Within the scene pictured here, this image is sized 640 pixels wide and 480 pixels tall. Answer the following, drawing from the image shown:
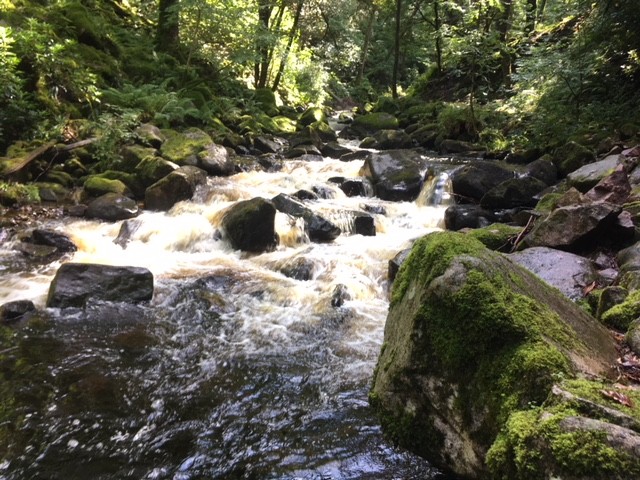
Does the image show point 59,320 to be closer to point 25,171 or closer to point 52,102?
point 25,171

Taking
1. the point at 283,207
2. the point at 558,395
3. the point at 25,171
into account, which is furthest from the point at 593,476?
the point at 25,171

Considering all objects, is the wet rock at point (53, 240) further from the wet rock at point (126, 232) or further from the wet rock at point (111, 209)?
the wet rock at point (111, 209)

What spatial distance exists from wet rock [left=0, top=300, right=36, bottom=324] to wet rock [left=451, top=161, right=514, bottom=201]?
9442mm

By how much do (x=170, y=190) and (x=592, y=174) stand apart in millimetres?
8992

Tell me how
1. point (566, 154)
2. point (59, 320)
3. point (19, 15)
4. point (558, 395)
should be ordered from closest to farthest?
point (558, 395)
point (59, 320)
point (566, 154)
point (19, 15)

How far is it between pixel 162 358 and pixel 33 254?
14.9 feet

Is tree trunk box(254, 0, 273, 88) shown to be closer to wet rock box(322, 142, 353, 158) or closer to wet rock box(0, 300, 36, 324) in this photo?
wet rock box(322, 142, 353, 158)

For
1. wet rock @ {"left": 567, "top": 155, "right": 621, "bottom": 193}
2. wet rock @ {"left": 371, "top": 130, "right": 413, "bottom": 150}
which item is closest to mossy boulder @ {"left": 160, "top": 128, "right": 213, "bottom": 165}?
wet rock @ {"left": 371, "top": 130, "right": 413, "bottom": 150}

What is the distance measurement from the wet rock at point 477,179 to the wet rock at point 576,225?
205 inches

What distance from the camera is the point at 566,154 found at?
11.3m

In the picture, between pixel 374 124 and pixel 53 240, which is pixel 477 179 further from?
pixel 374 124

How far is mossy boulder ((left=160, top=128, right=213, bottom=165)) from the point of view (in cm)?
1246

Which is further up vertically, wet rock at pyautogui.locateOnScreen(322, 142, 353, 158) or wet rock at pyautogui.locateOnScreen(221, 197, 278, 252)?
wet rock at pyautogui.locateOnScreen(322, 142, 353, 158)

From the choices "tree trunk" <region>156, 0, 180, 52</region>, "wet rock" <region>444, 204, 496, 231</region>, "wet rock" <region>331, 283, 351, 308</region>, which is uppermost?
"tree trunk" <region>156, 0, 180, 52</region>
